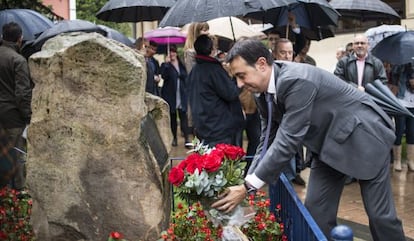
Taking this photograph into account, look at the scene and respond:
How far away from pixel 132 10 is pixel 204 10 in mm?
2592

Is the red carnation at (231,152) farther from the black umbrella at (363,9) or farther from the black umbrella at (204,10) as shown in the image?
the black umbrella at (363,9)

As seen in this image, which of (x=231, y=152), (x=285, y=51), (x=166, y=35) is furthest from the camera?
(x=166, y=35)

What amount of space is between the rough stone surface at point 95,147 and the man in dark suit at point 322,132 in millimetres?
758

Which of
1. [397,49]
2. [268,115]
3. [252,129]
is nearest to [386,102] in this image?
[268,115]

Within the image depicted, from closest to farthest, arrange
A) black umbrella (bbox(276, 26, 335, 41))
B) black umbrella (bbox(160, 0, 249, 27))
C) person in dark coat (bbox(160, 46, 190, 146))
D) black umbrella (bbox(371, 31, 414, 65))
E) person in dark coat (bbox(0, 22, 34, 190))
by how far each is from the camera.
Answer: black umbrella (bbox(160, 0, 249, 27)) → person in dark coat (bbox(0, 22, 34, 190)) → black umbrella (bbox(371, 31, 414, 65)) → black umbrella (bbox(276, 26, 335, 41)) → person in dark coat (bbox(160, 46, 190, 146))

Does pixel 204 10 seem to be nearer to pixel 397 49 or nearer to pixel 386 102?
pixel 386 102

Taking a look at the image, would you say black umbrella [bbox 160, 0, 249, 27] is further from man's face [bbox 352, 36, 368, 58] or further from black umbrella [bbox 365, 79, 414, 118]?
man's face [bbox 352, 36, 368, 58]

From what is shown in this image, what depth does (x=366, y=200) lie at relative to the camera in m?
3.36

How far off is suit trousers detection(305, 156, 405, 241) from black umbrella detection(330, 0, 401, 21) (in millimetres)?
4685

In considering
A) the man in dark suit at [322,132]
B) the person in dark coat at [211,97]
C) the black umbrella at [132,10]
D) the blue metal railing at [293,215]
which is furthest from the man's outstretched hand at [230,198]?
the black umbrella at [132,10]

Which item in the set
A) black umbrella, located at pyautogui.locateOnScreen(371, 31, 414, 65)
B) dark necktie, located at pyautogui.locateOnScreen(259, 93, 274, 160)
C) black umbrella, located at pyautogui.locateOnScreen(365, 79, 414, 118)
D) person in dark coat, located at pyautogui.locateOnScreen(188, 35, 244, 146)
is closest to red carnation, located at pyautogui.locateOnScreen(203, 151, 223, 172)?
dark necktie, located at pyautogui.locateOnScreen(259, 93, 274, 160)

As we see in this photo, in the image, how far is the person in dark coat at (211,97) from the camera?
5402 millimetres

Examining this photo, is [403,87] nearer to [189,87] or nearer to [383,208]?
[189,87]

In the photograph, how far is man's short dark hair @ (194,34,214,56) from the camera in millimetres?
5402
